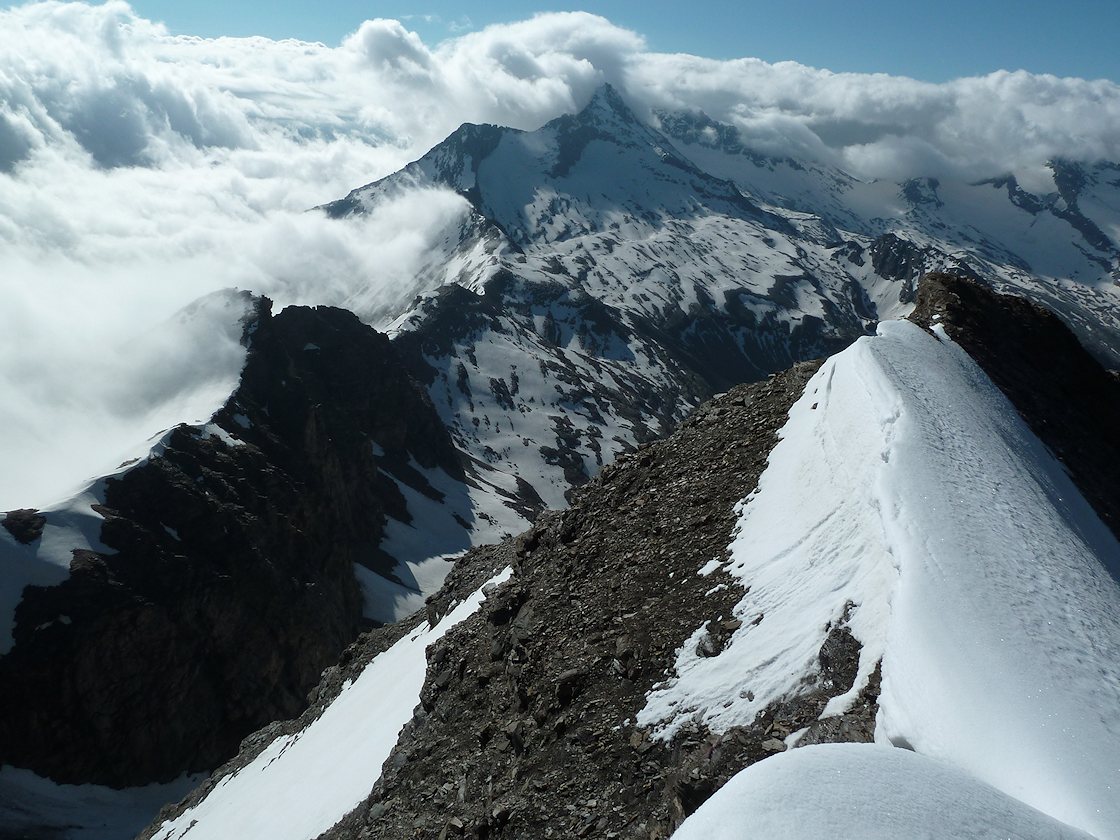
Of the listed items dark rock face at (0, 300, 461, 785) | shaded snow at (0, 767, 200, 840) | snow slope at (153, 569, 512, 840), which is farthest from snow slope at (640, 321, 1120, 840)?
dark rock face at (0, 300, 461, 785)

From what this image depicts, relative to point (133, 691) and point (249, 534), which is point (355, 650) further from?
point (249, 534)

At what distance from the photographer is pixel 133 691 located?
232ft

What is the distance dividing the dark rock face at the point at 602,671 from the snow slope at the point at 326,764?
9.68ft

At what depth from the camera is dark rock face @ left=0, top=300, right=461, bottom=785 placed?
66.8 m

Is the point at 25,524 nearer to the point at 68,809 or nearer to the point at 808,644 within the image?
the point at 68,809

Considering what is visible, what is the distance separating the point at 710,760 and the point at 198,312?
147m

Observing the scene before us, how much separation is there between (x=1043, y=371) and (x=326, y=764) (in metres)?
33.4

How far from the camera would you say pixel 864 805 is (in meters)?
8.80

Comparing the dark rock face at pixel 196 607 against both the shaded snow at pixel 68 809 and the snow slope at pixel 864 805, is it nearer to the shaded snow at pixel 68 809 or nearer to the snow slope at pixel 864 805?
the shaded snow at pixel 68 809

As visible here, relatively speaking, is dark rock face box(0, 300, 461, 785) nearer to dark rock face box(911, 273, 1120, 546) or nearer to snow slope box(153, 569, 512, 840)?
snow slope box(153, 569, 512, 840)

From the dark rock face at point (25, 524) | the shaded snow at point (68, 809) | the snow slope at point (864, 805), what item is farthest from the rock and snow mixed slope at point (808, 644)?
the dark rock face at point (25, 524)

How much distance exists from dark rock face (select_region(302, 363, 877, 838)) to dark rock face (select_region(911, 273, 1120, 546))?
→ 7.83 metres

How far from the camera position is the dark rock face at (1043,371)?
24.5 meters

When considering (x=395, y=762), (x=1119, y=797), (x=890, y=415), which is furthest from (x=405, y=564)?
(x=1119, y=797)
